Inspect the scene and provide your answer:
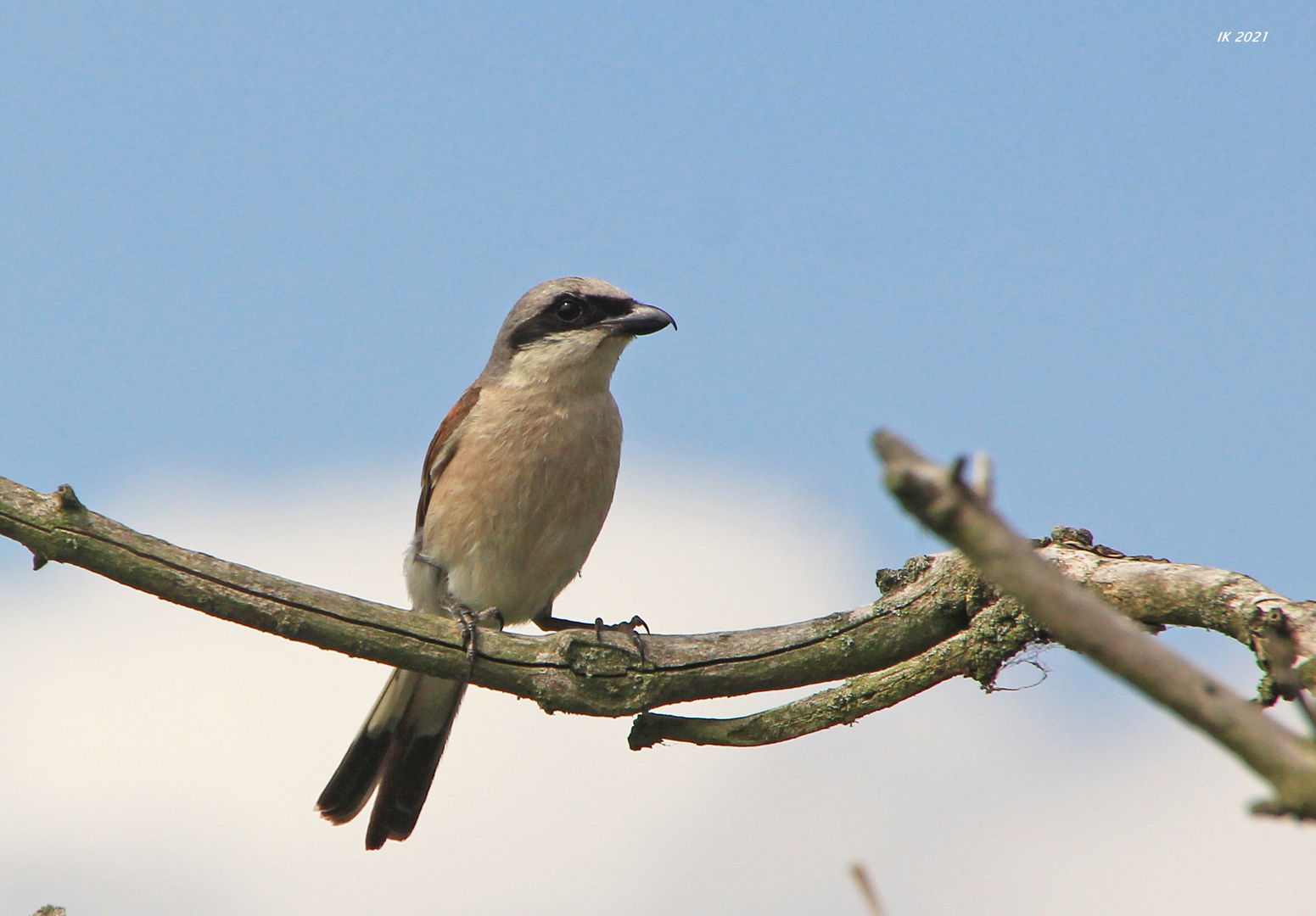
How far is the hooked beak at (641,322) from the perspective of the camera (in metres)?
5.74

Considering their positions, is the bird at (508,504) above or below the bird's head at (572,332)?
below

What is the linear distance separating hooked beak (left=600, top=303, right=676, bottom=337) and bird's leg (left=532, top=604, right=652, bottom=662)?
1410mm

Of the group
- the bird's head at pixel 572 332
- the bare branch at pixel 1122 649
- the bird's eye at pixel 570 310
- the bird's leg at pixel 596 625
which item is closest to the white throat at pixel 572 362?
the bird's head at pixel 572 332

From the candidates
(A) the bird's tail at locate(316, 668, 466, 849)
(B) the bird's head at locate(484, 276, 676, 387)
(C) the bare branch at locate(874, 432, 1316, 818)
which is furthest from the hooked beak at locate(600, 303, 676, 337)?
(C) the bare branch at locate(874, 432, 1316, 818)

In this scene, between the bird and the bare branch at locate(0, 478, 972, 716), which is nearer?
the bare branch at locate(0, 478, 972, 716)

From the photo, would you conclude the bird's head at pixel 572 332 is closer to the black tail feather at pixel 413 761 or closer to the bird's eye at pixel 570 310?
the bird's eye at pixel 570 310

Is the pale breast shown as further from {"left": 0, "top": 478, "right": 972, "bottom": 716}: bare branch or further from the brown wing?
{"left": 0, "top": 478, "right": 972, "bottom": 716}: bare branch

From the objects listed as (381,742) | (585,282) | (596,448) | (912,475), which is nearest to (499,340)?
(585,282)

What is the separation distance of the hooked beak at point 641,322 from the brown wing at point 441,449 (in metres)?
0.80

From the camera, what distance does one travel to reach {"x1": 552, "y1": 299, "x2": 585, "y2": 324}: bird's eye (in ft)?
19.6

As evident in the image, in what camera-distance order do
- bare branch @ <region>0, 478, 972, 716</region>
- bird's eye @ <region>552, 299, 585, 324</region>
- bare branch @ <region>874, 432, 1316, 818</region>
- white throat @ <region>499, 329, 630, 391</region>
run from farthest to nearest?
1. bird's eye @ <region>552, 299, 585, 324</region>
2. white throat @ <region>499, 329, 630, 391</region>
3. bare branch @ <region>0, 478, 972, 716</region>
4. bare branch @ <region>874, 432, 1316, 818</region>

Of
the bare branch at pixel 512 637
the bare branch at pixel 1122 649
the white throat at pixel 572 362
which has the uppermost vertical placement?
the white throat at pixel 572 362

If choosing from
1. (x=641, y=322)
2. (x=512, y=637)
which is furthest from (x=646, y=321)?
(x=512, y=637)

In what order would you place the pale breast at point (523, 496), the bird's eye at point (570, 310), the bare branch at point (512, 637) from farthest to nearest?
the bird's eye at point (570, 310)
the pale breast at point (523, 496)
the bare branch at point (512, 637)
